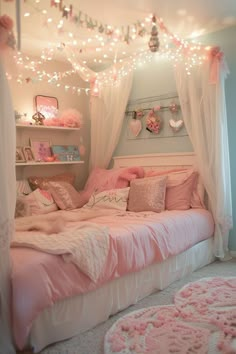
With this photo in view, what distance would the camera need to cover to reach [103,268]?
2.30 m

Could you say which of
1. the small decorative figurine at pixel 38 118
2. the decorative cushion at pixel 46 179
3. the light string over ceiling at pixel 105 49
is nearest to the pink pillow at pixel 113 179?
the decorative cushion at pixel 46 179

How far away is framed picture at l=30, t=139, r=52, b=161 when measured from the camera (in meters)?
4.07

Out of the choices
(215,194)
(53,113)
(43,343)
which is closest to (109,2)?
(53,113)

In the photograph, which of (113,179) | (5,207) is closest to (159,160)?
(113,179)

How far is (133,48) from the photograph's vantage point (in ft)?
12.9

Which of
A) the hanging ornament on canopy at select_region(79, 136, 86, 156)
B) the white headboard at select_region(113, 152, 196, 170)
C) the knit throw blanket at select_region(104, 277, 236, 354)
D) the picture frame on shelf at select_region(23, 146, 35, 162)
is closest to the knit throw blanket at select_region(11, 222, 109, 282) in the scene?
the knit throw blanket at select_region(104, 277, 236, 354)

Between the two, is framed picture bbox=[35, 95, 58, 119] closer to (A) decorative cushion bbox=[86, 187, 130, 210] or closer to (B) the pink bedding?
(A) decorative cushion bbox=[86, 187, 130, 210]

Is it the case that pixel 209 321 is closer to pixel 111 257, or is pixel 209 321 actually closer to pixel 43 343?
pixel 111 257

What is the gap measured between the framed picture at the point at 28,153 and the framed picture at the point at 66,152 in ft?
1.13

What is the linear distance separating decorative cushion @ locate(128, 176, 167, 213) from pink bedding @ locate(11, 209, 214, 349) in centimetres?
13

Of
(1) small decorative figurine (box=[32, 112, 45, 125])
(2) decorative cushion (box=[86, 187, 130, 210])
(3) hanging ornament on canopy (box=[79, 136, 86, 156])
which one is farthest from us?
(3) hanging ornament on canopy (box=[79, 136, 86, 156])

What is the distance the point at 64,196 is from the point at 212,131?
1761mm

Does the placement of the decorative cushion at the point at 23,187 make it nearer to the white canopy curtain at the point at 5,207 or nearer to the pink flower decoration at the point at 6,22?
the white canopy curtain at the point at 5,207

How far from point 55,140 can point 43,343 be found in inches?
112
